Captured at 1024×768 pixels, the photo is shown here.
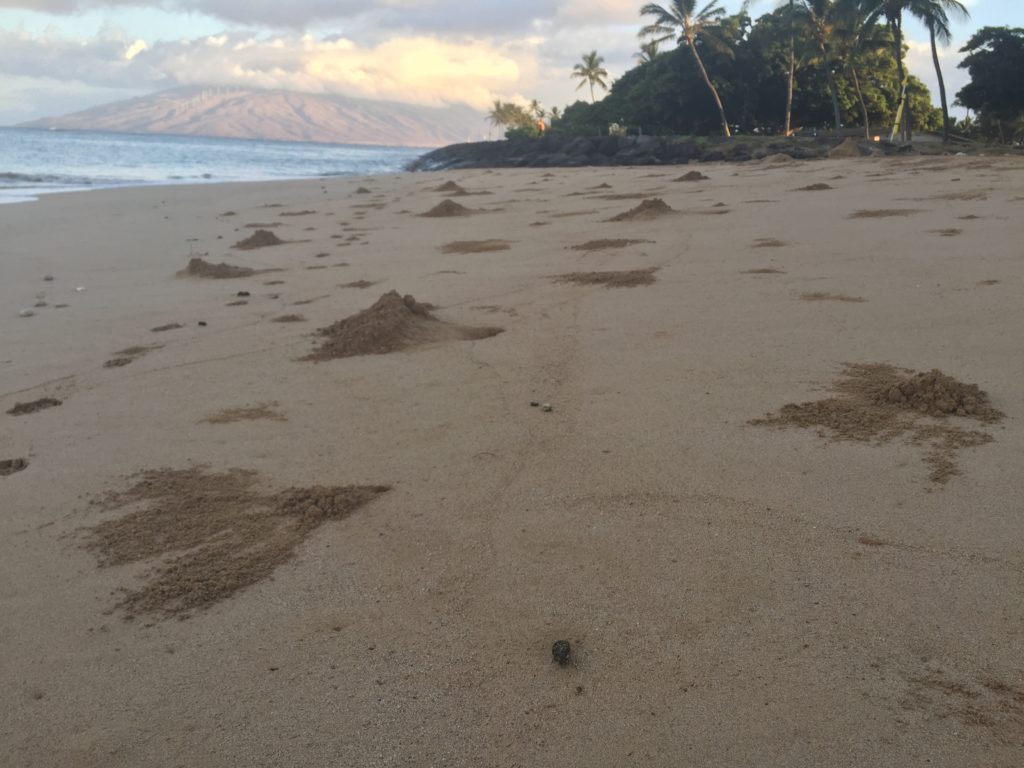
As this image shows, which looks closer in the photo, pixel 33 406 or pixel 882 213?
pixel 33 406

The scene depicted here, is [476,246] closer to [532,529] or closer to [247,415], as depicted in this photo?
[247,415]

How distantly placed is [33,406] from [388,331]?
1667 millimetres

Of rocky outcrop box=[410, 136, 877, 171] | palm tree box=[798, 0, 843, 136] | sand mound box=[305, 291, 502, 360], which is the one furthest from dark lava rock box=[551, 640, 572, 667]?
palm tree box=[798, 0, 843, 136]

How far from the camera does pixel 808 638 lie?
1736 mm

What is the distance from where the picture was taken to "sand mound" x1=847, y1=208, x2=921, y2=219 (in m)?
7.49

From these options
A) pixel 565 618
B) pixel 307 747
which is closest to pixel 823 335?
pixel 565 618

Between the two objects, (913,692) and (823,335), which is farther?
(823,335)

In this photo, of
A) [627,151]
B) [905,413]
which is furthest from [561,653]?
[627,151]

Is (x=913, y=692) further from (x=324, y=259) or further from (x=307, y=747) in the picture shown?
(x=324, y=259)

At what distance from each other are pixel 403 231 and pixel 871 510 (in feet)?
26.4

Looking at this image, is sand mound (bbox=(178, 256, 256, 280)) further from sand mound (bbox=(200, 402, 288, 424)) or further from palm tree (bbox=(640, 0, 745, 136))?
palm tree (bbox=(640, 0, 745, 136))

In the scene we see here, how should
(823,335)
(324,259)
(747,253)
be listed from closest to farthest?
(823,335), (747,253), (324,259)

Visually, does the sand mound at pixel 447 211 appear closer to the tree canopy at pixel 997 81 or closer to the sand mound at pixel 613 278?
the sand mound at pixel 613 278

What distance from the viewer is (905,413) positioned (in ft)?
9.35
